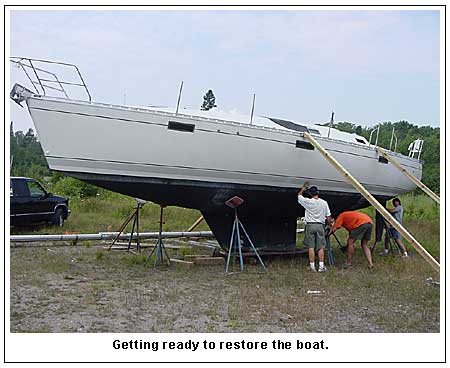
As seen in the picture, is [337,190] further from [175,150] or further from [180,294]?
[180,294]

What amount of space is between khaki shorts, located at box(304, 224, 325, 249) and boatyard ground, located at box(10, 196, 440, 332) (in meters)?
0.43

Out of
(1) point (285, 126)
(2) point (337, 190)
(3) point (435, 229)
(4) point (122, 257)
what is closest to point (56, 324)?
(4) point (122, 257)

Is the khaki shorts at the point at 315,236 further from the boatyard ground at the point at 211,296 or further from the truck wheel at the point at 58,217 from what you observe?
the truck wheel at the point at 58,217

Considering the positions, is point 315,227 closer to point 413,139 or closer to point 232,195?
point 232,195

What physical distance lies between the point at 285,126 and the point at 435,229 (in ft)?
19.2

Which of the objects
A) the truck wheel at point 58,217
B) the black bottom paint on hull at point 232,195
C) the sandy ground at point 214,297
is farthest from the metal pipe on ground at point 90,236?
the black bottom paint on hull at point 232,195

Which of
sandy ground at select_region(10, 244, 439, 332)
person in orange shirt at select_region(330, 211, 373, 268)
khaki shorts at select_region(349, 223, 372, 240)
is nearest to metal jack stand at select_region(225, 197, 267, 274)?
sandy ground at select_region(10, 244, 439, 332)

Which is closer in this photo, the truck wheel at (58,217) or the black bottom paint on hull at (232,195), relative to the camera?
the black bottom paint on hull at (232,195)

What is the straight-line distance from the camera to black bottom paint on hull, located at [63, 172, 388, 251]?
8297mm

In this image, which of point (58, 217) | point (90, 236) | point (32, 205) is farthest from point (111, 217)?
point (90, 236)

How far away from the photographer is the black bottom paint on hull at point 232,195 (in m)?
8.30

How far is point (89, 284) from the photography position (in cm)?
780

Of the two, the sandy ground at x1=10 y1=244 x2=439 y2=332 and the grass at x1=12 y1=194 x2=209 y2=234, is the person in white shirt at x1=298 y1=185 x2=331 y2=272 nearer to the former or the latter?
the sandy ground at x1=10 y1=244 x2=439 y2=332

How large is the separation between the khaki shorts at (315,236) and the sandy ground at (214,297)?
0.43 m
